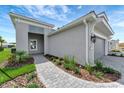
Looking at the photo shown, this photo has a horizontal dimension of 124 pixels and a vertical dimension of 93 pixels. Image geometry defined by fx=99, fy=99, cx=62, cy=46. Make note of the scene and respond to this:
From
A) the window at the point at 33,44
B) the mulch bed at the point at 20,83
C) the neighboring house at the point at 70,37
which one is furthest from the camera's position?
the window at the point at 33,44

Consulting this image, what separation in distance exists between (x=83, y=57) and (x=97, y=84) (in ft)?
9.14

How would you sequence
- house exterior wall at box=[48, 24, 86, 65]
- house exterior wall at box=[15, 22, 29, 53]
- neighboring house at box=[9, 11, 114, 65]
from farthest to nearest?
house exterior wall at box=[15, 22, 29, 53] < house exterior wall at box=[48, 24, 86, 65] < neighboring house at box=[9, 11, 114, 65]

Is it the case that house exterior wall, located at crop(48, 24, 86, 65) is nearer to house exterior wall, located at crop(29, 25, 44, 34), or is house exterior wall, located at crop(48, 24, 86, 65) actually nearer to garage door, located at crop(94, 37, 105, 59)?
garage door, located at crop(94, 37, 105, 59)

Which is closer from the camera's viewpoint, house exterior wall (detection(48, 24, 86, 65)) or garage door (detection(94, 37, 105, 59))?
house exterior wall (detection(48, 24, 86, 65))

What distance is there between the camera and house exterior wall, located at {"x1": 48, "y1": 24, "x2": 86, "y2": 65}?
697 cm

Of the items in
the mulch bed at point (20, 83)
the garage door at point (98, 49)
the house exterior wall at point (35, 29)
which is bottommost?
the mulch bed at point (20, 83)

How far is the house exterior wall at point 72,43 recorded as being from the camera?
22.9 ft

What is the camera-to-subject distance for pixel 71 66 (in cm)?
626

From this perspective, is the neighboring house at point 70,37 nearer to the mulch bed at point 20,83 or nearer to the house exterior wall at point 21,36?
the house exterior wall at point 21,36

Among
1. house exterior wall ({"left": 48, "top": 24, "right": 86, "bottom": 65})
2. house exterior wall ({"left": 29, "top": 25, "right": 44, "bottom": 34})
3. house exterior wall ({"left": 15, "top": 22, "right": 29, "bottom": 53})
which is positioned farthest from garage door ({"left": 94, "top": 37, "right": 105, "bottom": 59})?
house exterior wall ({"left": 15, "top": 22, "right": 29, "bottom": 53})

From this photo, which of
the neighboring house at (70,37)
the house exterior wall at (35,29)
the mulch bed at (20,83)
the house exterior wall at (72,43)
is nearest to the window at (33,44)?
the neighboring house at (70,37)
